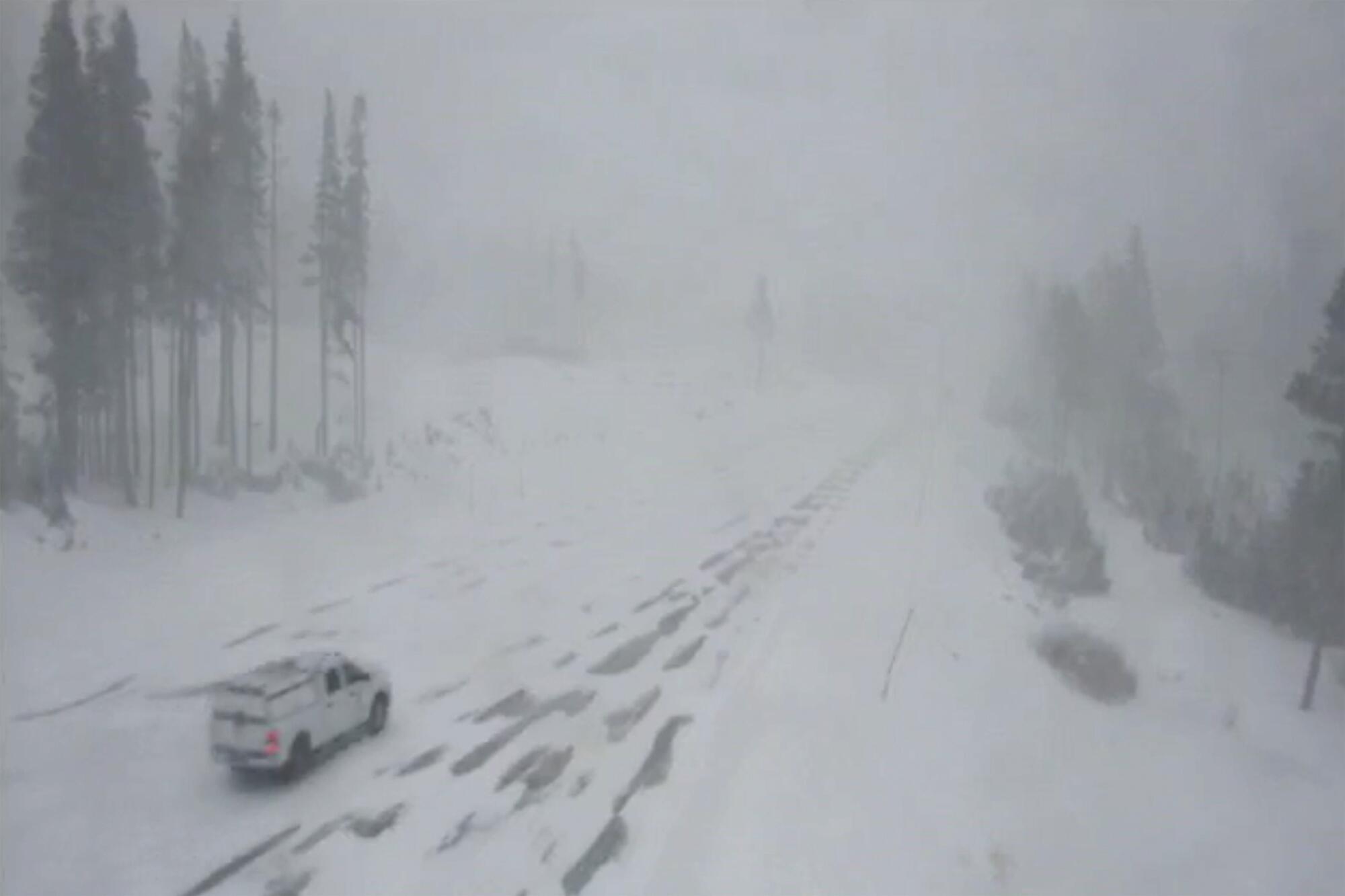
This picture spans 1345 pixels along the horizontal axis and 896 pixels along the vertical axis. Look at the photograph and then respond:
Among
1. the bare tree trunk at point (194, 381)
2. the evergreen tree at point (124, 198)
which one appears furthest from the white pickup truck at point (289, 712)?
the bare tree trunk at point (194, 381)

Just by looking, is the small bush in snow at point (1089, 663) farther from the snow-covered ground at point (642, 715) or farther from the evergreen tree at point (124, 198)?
the evergreen tree at point (124, 198)

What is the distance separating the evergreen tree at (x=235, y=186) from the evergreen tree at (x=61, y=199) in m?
A: 6.02

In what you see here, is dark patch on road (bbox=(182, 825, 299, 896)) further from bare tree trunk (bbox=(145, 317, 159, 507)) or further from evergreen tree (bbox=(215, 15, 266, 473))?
evergreen tree (bbox=(215, 15, 266, 473))

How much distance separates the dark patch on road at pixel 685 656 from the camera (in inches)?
725

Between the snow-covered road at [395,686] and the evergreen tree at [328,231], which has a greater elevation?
the evergreen tree at [328,231]

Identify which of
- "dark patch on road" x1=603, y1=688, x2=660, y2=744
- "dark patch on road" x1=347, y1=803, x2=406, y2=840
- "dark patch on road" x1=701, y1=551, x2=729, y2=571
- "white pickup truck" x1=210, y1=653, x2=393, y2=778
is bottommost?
"dark patch on road" x1=701, y1=551, x2=729, y2=571

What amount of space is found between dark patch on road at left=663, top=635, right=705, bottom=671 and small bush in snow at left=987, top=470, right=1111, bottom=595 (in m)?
17.9

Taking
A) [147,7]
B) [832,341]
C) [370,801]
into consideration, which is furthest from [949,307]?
[370,801]

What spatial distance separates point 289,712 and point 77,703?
6.30m

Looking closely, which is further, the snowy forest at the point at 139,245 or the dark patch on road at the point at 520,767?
the snowy forest at the point at 139,245

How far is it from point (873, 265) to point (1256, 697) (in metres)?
163

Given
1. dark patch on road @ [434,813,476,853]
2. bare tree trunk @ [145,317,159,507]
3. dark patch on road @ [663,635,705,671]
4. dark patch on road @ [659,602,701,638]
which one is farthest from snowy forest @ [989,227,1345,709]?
bare tree trunk @ [145,317,159,507]

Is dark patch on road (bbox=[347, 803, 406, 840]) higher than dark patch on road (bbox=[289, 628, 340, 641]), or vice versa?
dark patch on road (bbox=[347, 803, 406, 840])

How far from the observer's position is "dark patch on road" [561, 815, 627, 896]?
10.3 meters
